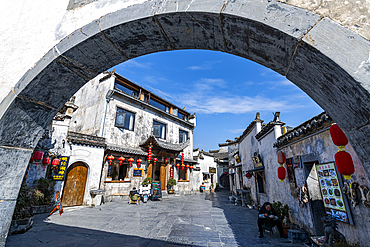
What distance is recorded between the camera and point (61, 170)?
25.9 feet

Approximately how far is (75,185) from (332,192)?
1016 cm

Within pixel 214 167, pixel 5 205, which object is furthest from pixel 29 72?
pixel 214 167

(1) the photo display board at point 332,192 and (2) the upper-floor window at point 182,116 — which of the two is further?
(2) the upper-floor window at point 182,116

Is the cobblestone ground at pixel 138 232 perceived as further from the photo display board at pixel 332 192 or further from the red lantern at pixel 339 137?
the red lantern at pixel 339 137

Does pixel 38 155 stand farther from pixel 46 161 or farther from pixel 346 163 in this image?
pixel 346 163

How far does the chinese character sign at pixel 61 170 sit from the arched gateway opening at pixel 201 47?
674 cm

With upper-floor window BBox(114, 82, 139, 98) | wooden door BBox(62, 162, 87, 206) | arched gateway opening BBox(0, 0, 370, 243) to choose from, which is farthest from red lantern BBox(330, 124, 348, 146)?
upper-floor window BBox(114, 82, 139, 98)

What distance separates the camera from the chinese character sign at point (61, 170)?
25.2ft

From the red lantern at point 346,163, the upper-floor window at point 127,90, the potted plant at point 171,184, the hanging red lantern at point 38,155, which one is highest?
the upper-floor window at point 127,90

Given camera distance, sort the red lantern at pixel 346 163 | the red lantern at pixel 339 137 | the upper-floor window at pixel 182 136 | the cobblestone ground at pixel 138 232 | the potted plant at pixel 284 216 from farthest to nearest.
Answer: the upper-floor window at pixel 182 136
the potted plant at pixel 284 216
the cobblestone ground at pixel 138 232
the red lantern at pixel 339 137
the red lantern at pixel 346 163

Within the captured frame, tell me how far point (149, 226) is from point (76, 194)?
5313 millimetres

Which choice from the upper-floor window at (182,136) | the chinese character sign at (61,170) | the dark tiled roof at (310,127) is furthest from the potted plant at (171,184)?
the dark tiled roof at (310,127)

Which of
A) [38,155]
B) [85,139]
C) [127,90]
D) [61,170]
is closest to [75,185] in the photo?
[61,170]

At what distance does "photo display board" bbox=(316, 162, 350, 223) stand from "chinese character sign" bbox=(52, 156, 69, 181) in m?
9.64
